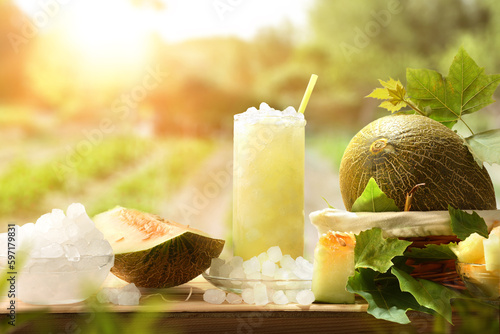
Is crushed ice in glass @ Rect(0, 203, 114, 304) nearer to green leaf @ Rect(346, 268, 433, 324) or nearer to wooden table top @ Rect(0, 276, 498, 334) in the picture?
wooden table top @ Rect(0, 276, 498, 334)

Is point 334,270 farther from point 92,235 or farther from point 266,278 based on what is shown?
point 92,235

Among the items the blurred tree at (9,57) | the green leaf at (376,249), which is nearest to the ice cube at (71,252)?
the green leaf at (376,249)

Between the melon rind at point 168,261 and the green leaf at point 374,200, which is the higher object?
the green leaf at point 374,200

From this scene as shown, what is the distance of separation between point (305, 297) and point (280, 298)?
Result: 55 millimetres

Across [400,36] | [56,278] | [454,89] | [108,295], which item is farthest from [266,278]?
[400,36]

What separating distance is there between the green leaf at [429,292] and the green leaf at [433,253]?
57 millimetres

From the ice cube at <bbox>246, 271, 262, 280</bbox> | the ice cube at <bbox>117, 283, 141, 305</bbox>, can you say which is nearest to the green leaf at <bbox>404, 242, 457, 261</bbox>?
the ice cube at <bbox>246, 271, 262, 280</bbox>

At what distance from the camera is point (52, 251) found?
1079 millimetres

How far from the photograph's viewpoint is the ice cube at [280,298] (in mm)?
1116

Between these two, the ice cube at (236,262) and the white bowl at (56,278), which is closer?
the white bowl at (56,278)

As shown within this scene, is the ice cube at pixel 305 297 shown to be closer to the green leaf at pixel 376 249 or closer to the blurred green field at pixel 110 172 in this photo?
the green leaf at pixel 376 249

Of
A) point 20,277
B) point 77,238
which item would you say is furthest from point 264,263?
point 20,277

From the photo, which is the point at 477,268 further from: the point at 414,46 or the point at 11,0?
the point at 11,0

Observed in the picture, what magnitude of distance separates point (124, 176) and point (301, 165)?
560cm
